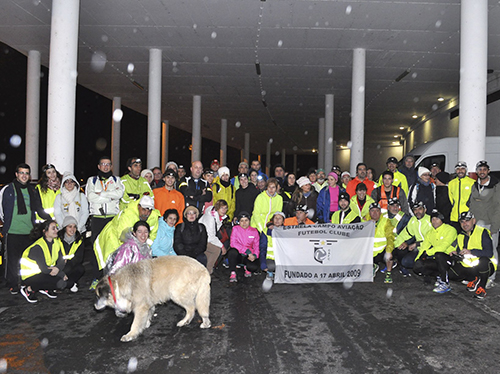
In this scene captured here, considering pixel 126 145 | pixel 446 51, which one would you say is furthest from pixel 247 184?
pixel 126 145

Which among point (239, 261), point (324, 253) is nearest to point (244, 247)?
point (239, 261)

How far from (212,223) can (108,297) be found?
3.49 metres

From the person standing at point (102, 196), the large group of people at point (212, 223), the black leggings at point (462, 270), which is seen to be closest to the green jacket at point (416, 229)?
the large group of people at point (212, 223)

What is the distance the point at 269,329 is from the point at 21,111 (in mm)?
23474

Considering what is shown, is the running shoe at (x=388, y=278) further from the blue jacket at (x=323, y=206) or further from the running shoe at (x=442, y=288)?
the blue jacket at (x=323, y=206)

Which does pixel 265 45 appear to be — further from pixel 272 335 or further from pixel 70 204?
pixel 272 335

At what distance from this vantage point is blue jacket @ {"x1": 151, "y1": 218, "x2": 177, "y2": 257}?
6754 mm

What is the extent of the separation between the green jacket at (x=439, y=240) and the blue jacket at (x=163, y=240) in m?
4.36

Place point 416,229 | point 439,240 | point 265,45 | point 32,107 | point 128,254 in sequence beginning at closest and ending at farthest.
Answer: point 128,254
point 439,240
point 416,229
point 265,45
point 32,107

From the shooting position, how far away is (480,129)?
29.8 ft

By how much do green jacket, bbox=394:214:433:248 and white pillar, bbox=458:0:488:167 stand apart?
259 centimetres

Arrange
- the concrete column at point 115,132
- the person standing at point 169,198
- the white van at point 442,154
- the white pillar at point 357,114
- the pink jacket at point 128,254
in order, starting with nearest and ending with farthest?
the pink jacket at point 128,254
the person standing at point 169,198
the white van at point 442,154
the white pillar at point 357,114
the concrete column at point 115,132

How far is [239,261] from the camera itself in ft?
24.6

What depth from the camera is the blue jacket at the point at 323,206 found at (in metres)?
9.05
